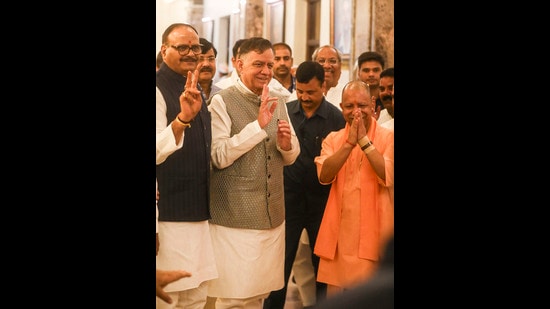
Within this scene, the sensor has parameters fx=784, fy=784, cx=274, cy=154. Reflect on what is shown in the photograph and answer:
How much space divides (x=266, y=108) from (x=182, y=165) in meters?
0.43

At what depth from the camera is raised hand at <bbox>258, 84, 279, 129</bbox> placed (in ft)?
10.5

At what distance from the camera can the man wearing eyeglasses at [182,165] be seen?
3072 millimetres

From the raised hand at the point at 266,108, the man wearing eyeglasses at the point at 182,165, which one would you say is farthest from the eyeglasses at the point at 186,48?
the raised hand at the point at 266,108

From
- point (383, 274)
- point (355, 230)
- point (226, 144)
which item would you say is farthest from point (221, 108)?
point (383, 274)

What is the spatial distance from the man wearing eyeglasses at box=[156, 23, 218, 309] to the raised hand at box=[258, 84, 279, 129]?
0.22 m

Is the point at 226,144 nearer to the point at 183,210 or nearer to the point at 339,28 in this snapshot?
the point at 183,210

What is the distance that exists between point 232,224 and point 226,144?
0.33 metres

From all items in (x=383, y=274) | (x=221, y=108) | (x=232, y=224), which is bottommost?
(x=383, y=274)

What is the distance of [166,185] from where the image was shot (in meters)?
3.08

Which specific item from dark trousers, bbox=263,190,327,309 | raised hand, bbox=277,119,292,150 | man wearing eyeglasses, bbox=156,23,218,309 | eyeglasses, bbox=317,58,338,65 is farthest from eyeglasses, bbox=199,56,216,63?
dark trousers, bbox=263,190,327,309

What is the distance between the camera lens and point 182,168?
3.09 metres

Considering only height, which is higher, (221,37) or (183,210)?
(221,37)

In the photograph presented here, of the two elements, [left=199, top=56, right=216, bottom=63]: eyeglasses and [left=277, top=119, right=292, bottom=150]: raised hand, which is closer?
[left=199, top=56, right=216, bottom=63]: eyeglasses

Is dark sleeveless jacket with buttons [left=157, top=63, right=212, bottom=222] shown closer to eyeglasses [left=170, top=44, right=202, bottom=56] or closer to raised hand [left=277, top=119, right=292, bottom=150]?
eyeglasses [left=170, top=44, right=202, bottom=56]
